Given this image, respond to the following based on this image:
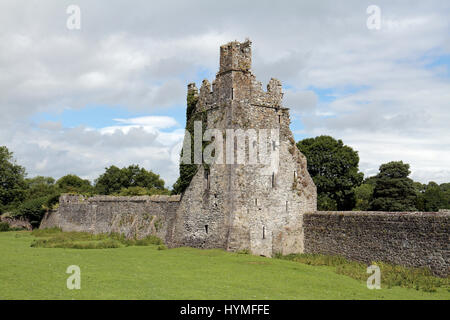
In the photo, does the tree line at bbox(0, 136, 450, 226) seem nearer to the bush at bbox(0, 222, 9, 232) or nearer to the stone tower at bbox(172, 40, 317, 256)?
the bush at bbox(0, 222, 9, 232)

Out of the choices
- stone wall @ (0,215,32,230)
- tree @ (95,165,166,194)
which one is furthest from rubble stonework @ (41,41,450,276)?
tree @ (95,165,166,194)

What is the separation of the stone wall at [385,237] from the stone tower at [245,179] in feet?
6.14

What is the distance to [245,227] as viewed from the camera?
2486cm

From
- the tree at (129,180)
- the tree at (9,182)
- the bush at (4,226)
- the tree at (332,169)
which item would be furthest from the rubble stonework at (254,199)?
the tree at (129,180)

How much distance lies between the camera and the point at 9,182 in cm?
5981

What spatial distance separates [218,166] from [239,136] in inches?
83.3

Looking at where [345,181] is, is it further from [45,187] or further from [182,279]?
[45,187]

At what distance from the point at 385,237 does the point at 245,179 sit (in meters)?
8.00

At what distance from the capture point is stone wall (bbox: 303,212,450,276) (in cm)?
1878

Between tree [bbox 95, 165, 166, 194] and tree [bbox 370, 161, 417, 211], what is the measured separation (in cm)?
3609

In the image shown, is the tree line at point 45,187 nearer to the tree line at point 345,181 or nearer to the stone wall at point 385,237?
the tree line at point 345,181

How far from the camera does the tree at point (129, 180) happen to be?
76.1 m
